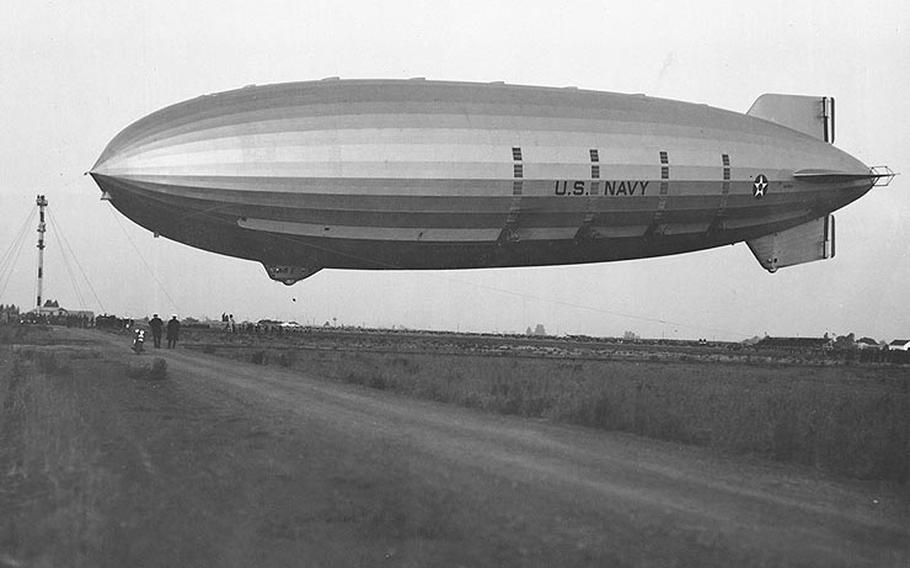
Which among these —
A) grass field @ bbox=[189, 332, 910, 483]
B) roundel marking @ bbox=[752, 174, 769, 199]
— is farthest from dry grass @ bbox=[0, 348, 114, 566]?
roundel marking @ bbox=[752, 174, 769, 199]

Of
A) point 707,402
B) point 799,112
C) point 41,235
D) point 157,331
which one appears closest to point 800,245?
point 799,112

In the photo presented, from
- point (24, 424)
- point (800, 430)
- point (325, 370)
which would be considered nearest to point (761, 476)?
point (800, 430)

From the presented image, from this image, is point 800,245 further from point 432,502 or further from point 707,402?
point 432,502

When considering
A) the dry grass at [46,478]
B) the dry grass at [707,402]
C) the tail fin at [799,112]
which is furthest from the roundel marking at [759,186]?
the dry grass at [46,478]

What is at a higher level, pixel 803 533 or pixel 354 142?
pixel 354 142

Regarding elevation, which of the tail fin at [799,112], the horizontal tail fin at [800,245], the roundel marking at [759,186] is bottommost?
the horizontal tail fin at [800,245]

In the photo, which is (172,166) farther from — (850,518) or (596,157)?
(850,518)

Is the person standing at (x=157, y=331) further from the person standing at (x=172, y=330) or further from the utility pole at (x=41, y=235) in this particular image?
the utility pole at (x=41, y=235)
